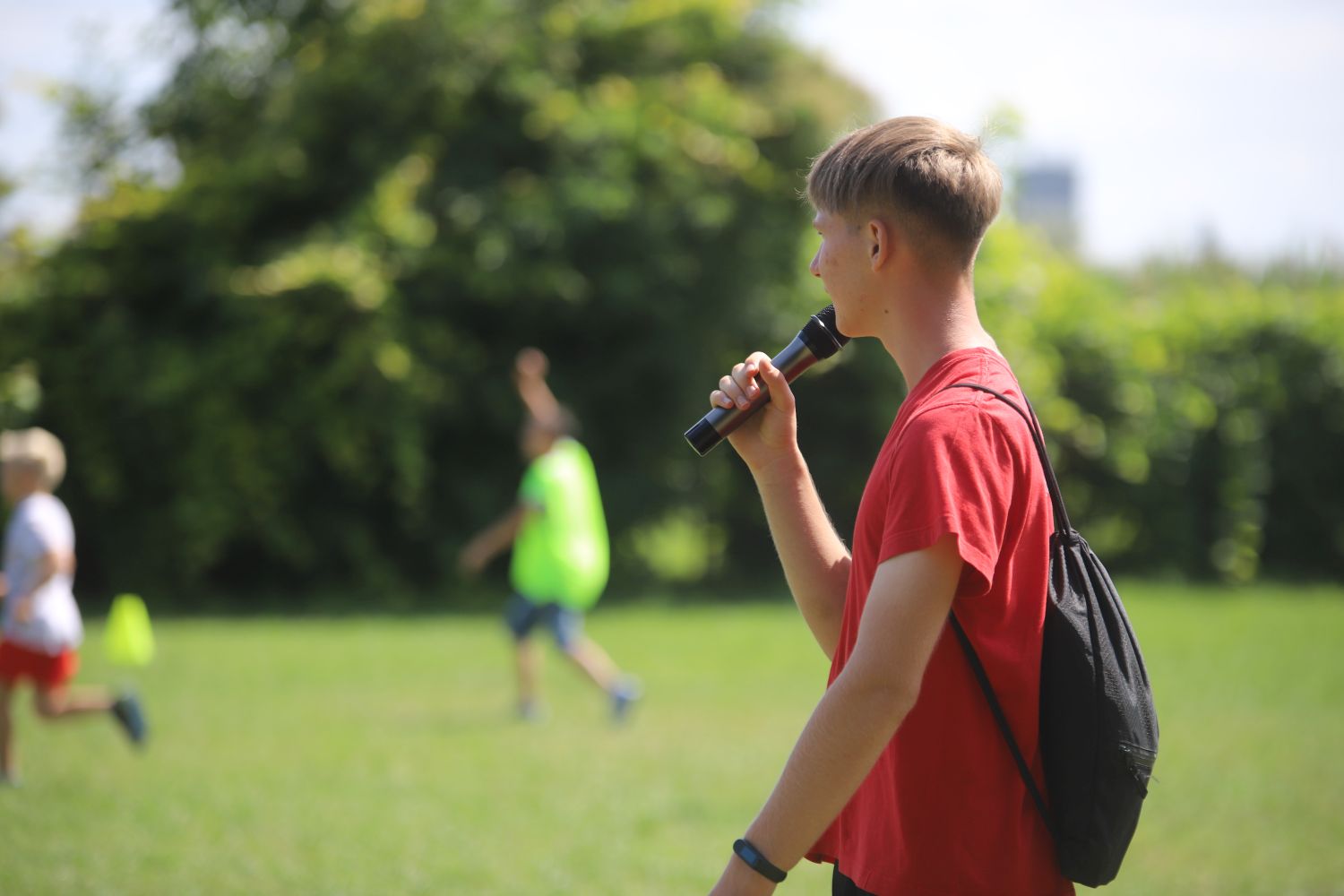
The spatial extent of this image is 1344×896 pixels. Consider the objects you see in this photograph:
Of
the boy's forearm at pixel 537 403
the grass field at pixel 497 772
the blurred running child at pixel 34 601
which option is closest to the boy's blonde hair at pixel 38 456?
the blurred running child at pixel 34 601

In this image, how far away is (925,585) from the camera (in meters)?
1.90

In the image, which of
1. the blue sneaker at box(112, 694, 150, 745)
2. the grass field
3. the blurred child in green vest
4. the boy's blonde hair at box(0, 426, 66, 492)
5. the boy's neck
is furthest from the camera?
the blurred child in green vest

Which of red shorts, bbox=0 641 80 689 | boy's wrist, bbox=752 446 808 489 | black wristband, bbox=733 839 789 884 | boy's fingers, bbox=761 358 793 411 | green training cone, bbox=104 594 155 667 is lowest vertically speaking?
green training cone, bbox=104 594 155 667

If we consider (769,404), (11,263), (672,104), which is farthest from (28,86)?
(769,404)

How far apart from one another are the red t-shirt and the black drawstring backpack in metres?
0.02

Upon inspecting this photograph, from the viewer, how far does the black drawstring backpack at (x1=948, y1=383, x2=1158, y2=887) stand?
204cm

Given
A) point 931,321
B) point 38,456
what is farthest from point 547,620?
point 931,321

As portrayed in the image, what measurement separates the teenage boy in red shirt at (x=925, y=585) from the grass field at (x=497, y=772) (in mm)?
3631

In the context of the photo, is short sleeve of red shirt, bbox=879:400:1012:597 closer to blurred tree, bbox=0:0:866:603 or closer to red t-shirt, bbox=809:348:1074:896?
red t-shirt, bbox=809:348:1074:896

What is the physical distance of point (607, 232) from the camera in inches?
615

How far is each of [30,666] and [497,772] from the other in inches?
105

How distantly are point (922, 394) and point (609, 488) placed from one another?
1409 cm

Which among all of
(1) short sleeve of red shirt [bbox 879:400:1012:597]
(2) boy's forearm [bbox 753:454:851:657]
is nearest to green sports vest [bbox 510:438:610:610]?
(2) boy's forearm [bbox 753:454:851:657]

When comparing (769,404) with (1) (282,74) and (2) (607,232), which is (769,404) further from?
(1) (282,74)
